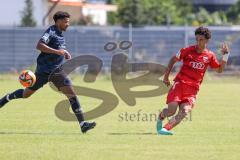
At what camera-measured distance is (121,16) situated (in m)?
54.9

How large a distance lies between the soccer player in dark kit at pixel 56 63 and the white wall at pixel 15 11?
32798 millimetres

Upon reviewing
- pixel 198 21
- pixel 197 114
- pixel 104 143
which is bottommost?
pixel 198 21

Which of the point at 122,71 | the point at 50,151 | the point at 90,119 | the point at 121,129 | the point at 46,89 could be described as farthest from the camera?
the point at 122,71

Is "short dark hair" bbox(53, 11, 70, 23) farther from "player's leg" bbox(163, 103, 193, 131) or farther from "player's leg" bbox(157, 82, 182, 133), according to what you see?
"player's leg" bbox(163, 103, 193, 131)

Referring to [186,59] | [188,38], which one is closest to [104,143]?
[186,59]

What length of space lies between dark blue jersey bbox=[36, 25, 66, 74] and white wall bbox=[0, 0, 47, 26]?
32815 millimetres

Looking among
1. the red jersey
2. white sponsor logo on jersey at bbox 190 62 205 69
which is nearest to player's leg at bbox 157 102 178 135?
the red jersey

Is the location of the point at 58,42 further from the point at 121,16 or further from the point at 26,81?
the point at 121,16

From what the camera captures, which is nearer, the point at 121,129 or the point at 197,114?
the point at 121,129

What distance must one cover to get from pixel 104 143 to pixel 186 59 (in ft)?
7.00

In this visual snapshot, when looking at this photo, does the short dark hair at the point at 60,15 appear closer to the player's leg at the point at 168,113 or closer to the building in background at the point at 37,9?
the player's leg at the point at 168,113

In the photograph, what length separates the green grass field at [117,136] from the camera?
33.7 feet

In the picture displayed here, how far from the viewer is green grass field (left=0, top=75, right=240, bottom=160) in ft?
33.7

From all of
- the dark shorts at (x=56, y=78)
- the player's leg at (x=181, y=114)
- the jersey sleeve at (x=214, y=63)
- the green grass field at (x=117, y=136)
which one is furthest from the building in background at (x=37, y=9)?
the player's leg at (x=181, y=114)
